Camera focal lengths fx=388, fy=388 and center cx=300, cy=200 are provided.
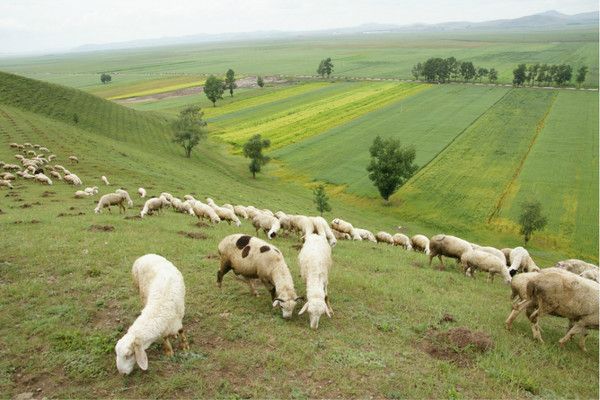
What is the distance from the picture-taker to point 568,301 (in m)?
12.4

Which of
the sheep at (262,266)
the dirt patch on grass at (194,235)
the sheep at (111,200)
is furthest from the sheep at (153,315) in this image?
the sheep at (111,200)

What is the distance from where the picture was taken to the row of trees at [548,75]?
403 feet

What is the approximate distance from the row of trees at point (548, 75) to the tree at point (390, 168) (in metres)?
94.5

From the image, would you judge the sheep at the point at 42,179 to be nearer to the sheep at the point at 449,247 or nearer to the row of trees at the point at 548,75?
the sheep at the point at 449,247

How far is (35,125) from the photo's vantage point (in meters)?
53.7

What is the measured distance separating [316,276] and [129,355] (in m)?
6.30

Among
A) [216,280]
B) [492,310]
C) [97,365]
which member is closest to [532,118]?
[492,310]

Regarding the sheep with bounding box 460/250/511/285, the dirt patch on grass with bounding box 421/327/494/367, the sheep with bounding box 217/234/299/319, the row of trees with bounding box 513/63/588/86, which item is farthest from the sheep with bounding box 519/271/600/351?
the row of trees with bounding box 513/63/588/86

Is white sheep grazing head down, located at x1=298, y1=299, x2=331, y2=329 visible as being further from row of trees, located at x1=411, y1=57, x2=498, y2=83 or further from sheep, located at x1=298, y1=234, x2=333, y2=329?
row of trees, located at x1=411, y1=57, x2=498, y2=83

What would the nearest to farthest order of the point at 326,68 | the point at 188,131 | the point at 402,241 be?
the point at 402,241
the point at 188,131
the point at 326,68

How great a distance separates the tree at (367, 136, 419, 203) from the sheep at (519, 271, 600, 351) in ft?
134

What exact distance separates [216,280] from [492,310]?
10.7 metres

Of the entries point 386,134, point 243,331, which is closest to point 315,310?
point 243,331

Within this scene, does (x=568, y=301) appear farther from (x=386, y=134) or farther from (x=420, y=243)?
(x=386, y=134)
